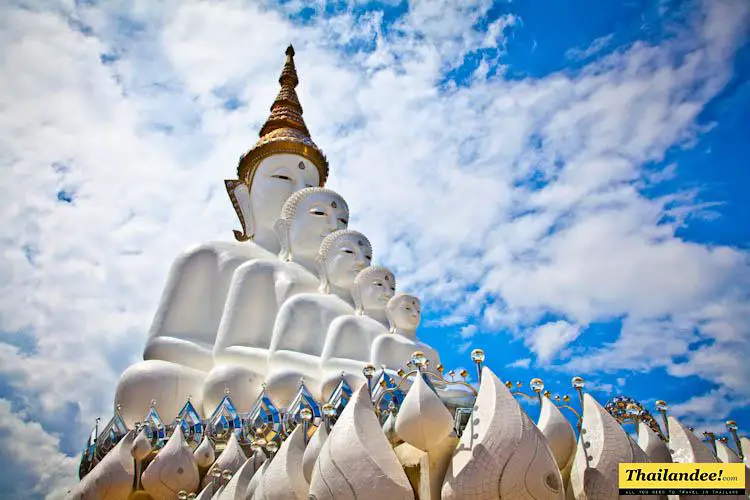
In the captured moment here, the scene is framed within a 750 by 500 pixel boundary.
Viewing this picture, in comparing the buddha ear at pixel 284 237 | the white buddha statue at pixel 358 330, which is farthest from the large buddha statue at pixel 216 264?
the white buddha statue at pixel 358 330

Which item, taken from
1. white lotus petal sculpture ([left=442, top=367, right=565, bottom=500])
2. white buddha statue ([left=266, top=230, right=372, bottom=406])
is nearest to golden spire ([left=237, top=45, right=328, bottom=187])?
white buddha statue ([left=266, top=230, right=372, bottom=406])

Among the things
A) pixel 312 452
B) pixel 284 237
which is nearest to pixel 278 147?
pixel 284 237

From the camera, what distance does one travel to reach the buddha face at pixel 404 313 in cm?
1083

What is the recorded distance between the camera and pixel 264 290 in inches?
479

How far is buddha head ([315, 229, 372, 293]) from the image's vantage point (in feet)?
39.4

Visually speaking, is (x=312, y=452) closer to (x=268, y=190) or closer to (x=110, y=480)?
(x=110, y=480)

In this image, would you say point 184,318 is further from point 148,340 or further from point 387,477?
point 387,477

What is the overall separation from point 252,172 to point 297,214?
2.68 m

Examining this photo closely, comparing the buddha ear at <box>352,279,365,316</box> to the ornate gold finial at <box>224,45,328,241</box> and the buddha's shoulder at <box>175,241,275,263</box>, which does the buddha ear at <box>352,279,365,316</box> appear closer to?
the buddha's shoulder at <box>175,241,275,263</box>

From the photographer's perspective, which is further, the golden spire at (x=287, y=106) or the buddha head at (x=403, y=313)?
the golden spire at (x=287, y=106)

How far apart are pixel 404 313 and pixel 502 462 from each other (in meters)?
6.93

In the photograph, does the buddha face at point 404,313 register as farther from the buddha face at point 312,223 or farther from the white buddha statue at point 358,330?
the buddha face at point 312,223

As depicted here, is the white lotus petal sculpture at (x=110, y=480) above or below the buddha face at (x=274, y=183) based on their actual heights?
below
